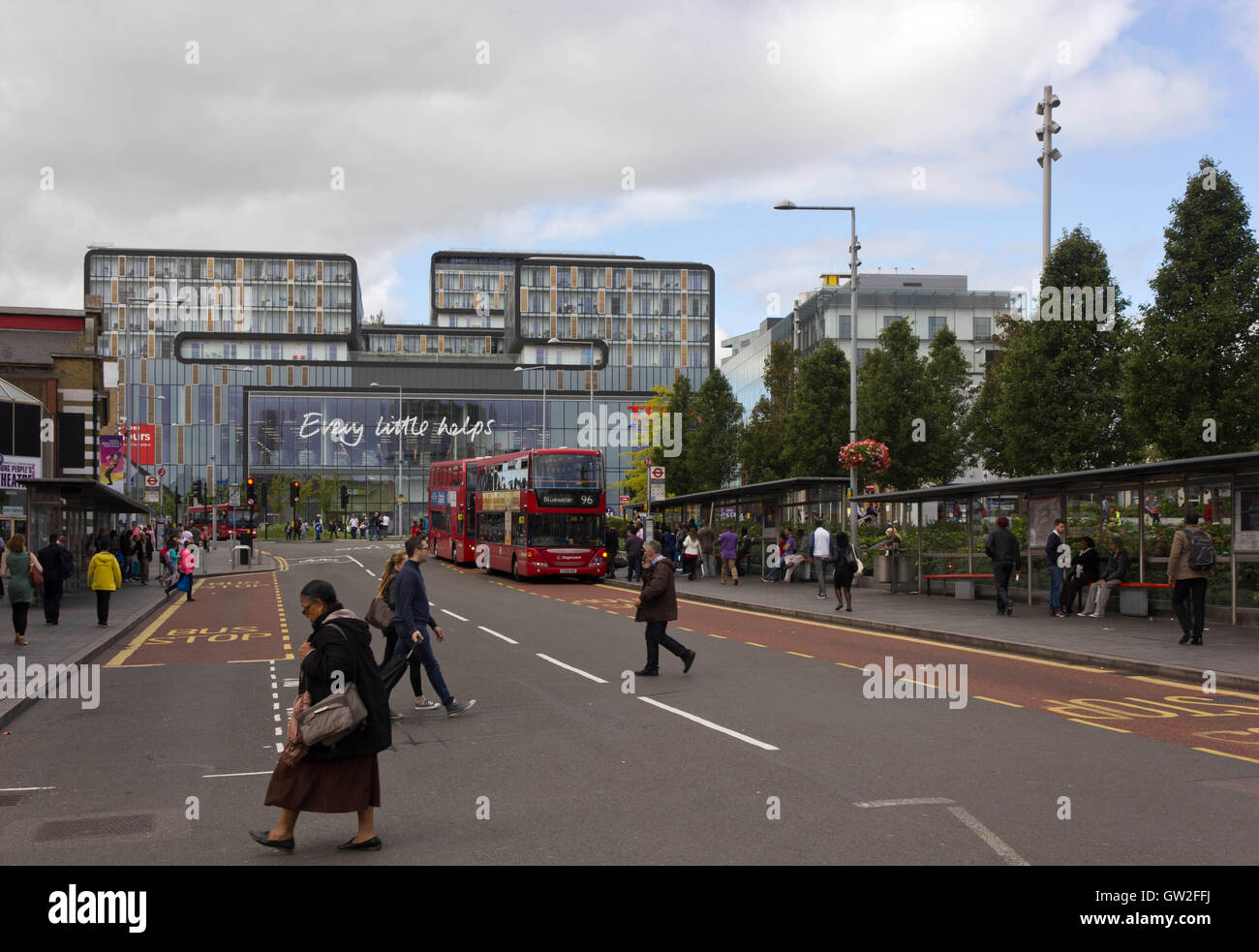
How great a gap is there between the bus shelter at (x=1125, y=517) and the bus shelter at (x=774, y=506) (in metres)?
4.77

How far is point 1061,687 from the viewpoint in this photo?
13.0 meters

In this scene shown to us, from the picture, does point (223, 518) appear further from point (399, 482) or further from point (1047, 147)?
point (1047, 147)

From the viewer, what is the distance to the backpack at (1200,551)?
628 inches

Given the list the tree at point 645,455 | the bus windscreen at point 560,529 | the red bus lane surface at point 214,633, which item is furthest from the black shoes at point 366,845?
the tree at point 645,455

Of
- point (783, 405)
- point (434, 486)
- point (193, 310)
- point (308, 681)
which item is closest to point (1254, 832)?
point (308, 681)

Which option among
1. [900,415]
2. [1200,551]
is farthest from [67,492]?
[900,415]

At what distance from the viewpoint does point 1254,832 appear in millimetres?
6652

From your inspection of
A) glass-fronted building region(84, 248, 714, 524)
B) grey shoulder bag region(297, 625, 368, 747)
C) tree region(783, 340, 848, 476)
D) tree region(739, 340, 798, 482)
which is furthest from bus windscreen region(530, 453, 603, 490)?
glass-fronted building region(84, 248, 714, 524)

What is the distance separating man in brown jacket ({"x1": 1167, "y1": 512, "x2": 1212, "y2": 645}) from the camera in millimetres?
16011

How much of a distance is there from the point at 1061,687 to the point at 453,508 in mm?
36908

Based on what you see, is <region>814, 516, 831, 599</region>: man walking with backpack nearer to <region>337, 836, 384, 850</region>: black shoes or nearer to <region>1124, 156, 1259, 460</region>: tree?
<region>1124, 156, 1259, 460</region>: tree

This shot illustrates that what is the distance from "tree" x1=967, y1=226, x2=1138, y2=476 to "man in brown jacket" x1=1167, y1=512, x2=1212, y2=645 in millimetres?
11396

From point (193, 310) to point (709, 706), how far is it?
116763 millimetres
